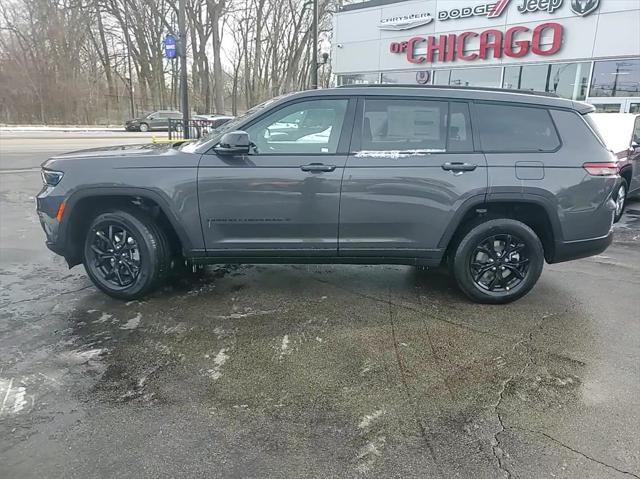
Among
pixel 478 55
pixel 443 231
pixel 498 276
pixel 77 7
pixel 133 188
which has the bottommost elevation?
pixel 498 276

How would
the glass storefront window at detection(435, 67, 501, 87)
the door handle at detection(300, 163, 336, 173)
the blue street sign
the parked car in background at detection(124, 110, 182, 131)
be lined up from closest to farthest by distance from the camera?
the door handle at detection(300, 163, 336, 173)
the blue street sign
the glass storefront window at detection(435, 67, 501, 87)
the parked car in background at detection(124, 110, 182, 131)

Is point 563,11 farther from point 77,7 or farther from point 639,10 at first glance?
point 77,7

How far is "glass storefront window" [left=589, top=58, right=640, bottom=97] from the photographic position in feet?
50.6

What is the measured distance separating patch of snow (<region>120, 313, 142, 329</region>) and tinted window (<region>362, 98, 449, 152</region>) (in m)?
2.36

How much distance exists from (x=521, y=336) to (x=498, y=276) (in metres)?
0.70

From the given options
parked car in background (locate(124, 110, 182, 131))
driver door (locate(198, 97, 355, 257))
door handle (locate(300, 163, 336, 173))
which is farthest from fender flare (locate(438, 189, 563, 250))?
parked car in background (locate(124, 110, 182, 131))

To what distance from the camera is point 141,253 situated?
4121 millimetres

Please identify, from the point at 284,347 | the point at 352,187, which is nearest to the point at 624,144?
the point at 352,187

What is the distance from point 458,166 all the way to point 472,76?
17600 millimetres

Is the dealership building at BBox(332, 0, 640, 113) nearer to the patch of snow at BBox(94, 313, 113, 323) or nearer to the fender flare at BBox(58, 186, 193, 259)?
the fender flare at BBox(58, 186, 193, 259)

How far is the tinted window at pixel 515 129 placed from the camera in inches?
159

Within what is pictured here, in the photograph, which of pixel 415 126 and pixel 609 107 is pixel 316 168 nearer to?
pixel 415 126

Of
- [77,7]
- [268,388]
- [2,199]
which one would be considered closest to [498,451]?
[268,388]

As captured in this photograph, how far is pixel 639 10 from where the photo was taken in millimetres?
15102
